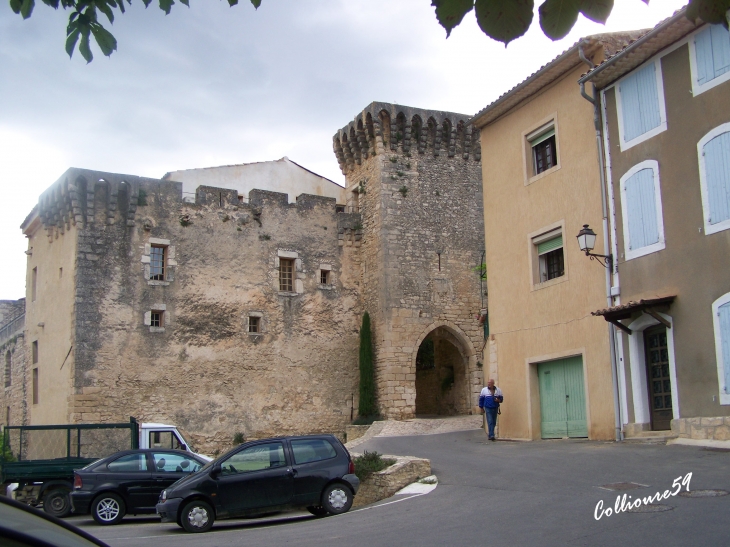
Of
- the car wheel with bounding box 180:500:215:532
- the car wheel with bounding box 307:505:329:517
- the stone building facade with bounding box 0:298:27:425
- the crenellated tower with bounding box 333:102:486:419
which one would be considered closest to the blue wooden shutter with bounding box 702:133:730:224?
the car wheel with bounding box 307:505:329:517

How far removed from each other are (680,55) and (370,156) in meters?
13.6

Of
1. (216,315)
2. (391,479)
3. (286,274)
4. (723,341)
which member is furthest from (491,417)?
(286,274)

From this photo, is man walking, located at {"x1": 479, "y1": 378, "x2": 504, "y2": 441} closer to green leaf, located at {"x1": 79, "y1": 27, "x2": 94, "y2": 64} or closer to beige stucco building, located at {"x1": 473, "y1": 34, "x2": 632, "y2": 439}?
beige stucco building, located at {"x1": 473, "y1": 34, "x2": 632, "y2": 439}

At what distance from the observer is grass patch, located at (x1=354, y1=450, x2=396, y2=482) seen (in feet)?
42.6

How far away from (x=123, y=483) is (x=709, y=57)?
477 inches

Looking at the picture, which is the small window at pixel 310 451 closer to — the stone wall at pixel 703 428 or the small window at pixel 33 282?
the stone wall at pixel 703 428

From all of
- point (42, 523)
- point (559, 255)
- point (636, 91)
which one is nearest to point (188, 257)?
point (559, 255)

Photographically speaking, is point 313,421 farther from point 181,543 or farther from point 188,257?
point 181,543

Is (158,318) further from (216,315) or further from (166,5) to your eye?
(166,5)

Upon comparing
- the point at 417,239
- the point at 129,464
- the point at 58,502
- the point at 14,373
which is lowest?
the point at 58,502

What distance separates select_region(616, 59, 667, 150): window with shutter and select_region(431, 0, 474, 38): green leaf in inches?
457

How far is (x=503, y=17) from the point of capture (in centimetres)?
322

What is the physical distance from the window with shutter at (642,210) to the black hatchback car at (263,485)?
6.69 meters

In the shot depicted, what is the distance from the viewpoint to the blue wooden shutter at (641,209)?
13.9 meters
